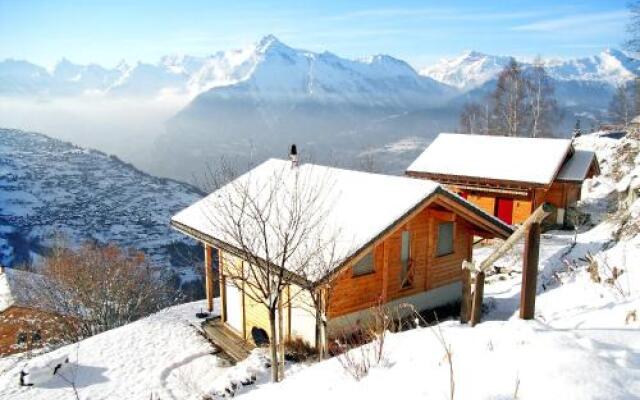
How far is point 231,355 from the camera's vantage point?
14.2 meters

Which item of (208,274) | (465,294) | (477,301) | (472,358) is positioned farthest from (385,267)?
(472,358)

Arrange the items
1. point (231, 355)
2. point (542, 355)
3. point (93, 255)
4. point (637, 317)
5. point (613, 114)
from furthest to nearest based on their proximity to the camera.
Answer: point (613, 114) < point (93, 255) < point (231, 355) < point (637, 317) < point (542, 355)

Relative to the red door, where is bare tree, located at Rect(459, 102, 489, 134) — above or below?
above

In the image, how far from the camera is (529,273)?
19.8 ft

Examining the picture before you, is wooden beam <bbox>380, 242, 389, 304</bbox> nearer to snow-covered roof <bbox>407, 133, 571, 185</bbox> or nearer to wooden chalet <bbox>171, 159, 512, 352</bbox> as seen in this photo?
wooden chalet <bbox>171, 159, 512, 352</bbox>

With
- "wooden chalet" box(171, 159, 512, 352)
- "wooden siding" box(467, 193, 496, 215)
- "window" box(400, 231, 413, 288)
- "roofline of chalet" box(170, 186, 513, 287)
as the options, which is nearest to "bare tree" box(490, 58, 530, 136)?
"wooden siding" box(467, 193, 496, 215)

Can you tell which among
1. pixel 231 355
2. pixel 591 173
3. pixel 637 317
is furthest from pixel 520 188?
pixel 637 317

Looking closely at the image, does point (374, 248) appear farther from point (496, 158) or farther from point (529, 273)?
point (496, 158)

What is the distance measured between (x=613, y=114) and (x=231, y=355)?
5524 centimetres

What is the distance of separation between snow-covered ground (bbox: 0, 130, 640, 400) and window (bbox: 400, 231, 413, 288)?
2.82 metres

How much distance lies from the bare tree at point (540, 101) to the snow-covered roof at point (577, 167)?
11443 mm

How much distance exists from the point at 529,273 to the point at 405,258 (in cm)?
785

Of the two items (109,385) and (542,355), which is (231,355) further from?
(542,355)

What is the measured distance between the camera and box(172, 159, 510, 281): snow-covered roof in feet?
36.7
